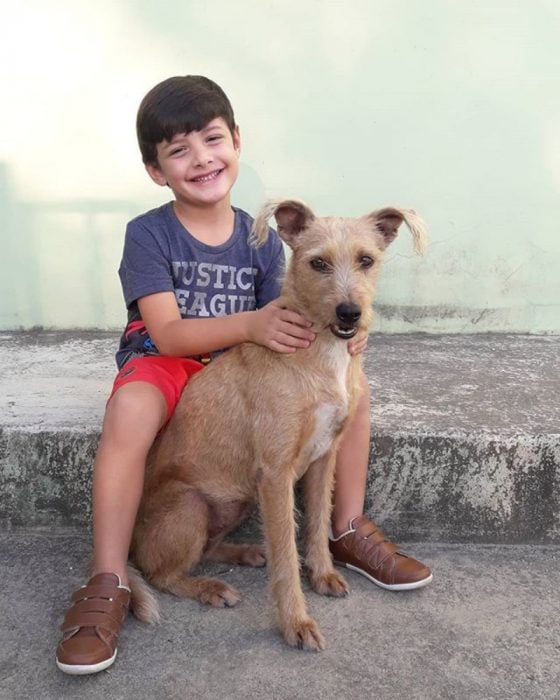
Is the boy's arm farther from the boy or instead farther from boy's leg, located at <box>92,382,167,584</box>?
boy's leg, located at <box>92,382,167,584</box>

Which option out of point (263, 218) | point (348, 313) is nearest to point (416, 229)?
point (348, 313)

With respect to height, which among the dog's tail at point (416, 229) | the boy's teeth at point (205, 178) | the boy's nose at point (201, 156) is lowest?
the dog's tail at point (416, 229)

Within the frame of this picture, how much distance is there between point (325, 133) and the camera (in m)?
4.32

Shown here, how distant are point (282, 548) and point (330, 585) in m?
0.36

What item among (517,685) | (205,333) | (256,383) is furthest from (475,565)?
(205,333)

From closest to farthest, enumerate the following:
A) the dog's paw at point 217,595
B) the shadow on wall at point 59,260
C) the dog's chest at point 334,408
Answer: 1. the dog's chest at point 334,408
2. the dog's paw at point 217,595
3. the shadow on wall at point 59,260

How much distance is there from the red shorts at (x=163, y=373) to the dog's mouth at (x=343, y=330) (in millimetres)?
734

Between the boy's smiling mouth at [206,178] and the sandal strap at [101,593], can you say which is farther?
the boy's smiling mouth at [206,178]

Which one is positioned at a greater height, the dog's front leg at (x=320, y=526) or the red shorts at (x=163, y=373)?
the red shorts at (x=163, y=373)

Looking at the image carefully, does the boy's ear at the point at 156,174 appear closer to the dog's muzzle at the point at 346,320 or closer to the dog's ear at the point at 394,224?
the dog's ear at the point at 394,224

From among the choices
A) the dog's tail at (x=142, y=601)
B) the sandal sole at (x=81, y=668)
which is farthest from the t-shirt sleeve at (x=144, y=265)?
the sandal sole at (x=81, y=668)

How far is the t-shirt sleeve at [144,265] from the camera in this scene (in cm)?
276

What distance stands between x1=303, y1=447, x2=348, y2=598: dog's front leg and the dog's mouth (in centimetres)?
54

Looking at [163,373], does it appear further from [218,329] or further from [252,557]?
[252,557]
